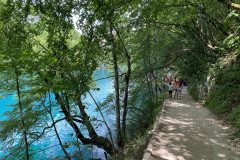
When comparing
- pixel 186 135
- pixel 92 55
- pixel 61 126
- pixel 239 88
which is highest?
pixel 92 55

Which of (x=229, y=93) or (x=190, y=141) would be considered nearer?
(x=190, y=141)

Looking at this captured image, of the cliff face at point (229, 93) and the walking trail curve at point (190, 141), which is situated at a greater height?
the cliff face at point (229, 93)

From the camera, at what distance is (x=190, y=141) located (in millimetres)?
4977

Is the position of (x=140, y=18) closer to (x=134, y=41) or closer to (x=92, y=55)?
(x=92, y=55)

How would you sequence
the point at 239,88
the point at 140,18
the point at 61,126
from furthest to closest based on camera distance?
the point at 61,126
the point at 239,88
the point at 140,18

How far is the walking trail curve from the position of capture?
4110 millimetres

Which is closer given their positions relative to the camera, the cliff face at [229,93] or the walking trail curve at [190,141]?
the walking trail curve at [190,141]

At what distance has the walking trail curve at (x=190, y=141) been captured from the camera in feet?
13.5

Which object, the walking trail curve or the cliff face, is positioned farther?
the cliff face

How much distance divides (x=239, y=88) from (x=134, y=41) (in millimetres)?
6947

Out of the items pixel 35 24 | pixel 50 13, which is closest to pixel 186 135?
pixel 50 13

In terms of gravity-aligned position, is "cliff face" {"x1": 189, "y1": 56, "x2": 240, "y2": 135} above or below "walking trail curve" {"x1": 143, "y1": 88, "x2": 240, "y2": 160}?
above

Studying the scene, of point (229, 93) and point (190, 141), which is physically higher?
point (229, 93)

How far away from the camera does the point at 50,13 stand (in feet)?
14.9
